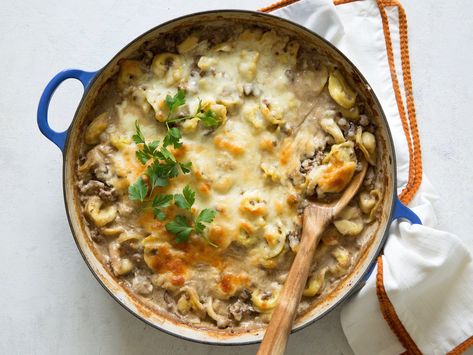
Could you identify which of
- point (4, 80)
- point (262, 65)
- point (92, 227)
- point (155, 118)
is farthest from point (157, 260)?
point (4, 80)

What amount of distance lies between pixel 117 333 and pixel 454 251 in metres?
1.48

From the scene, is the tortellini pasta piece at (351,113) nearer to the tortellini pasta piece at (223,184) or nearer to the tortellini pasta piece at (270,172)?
the tortellini pasta piece at (270,172)

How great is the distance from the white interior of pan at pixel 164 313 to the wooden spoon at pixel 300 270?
147mm

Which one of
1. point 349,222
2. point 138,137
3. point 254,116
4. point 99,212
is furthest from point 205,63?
point 349,222

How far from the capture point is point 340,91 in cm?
264

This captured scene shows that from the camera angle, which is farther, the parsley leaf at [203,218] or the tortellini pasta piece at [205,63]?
the tortellini pasta piece at [205,63]

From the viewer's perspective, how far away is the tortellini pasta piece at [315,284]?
2617mm

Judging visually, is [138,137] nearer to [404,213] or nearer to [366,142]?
[366,142]

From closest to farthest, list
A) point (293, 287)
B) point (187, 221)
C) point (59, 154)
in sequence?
point (293, 287) < point (187, 221) < point (59, 154)

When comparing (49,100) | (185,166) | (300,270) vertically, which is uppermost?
(49,100)

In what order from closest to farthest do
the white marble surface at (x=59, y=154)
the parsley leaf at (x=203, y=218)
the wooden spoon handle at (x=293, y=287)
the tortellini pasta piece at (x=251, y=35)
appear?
the wooden spoon handle at (x=293, y=287) < the parsley leaf at (x=203, y=218) < the tortellini pasta piece at (x=251, y=35) < the white marble surface at (x=59, y=154)

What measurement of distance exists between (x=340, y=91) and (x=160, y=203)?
853 mm

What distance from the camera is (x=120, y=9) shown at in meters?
2.94

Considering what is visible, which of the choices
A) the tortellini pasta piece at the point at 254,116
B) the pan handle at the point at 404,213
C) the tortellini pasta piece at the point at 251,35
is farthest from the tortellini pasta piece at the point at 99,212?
the pan handle at the point at 404,213
